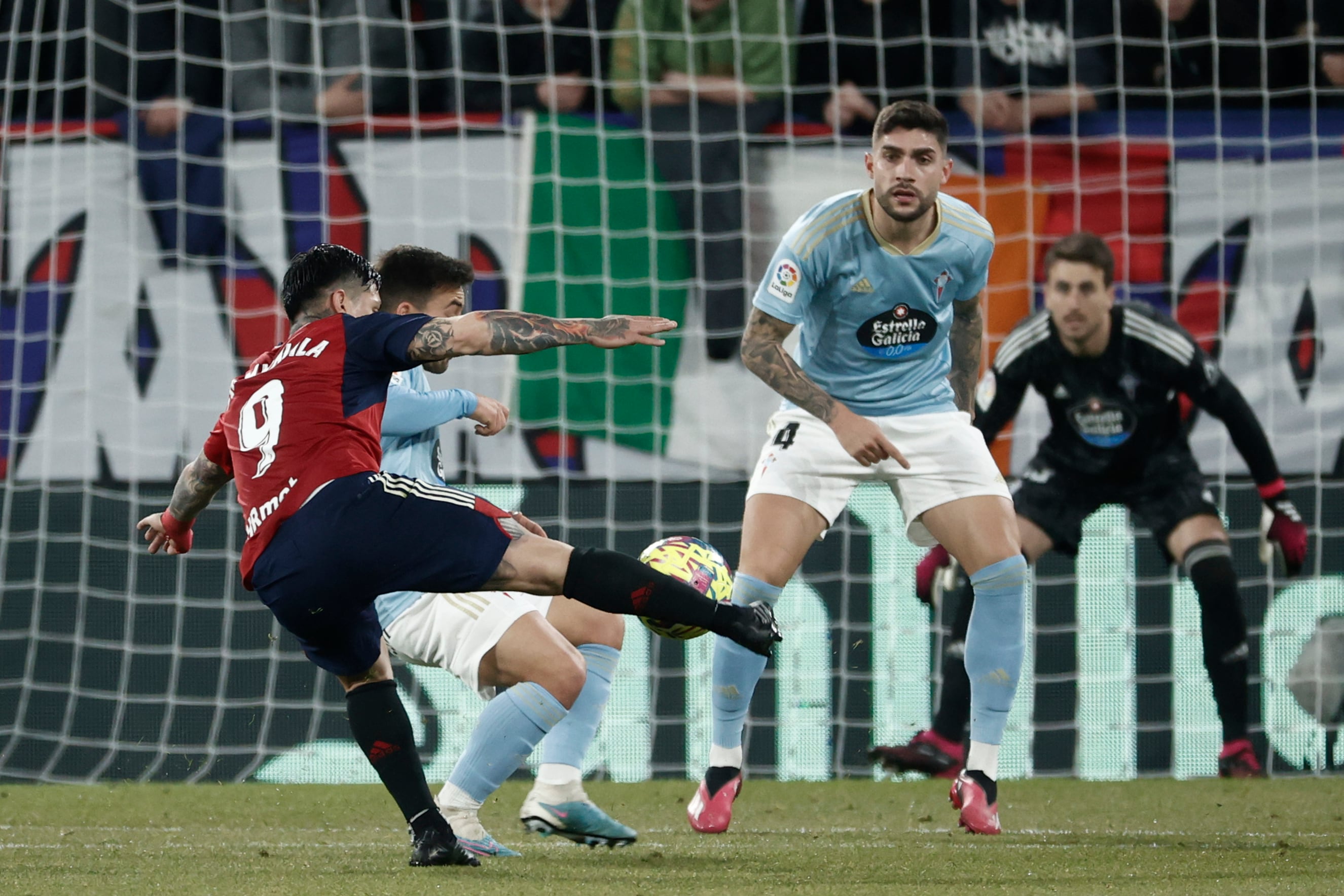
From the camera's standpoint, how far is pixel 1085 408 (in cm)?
634

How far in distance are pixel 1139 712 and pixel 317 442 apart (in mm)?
4281

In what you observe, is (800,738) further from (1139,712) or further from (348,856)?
(348,856)

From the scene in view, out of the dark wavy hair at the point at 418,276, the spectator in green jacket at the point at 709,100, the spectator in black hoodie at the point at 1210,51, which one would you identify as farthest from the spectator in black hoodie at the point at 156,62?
the spectator in black hoodie at the point at 1210,51

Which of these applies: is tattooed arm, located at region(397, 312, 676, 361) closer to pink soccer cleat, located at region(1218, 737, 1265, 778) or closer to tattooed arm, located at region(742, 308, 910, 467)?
tattooed arm, located at region(742, 308, 910, 467)

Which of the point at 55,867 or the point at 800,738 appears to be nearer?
the point at 55,867

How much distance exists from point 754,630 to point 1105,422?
3199 millimetres

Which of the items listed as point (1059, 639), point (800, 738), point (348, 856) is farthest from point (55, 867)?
point (1059, 639)

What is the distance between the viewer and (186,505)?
4039 millimetres

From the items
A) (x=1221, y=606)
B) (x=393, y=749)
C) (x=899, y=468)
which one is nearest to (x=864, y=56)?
(x=1221, y=606)

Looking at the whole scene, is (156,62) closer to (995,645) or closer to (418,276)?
(418,276)

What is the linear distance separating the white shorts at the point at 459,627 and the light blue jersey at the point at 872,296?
45.5 inches

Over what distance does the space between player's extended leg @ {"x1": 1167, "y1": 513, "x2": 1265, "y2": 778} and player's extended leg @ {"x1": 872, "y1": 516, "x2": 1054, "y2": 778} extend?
508 millimetres

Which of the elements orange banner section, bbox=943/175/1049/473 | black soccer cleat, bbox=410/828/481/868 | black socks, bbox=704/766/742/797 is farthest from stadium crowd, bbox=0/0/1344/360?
black soccer cleat, bbox=410/828/481/868

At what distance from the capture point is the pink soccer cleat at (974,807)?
446 cm
